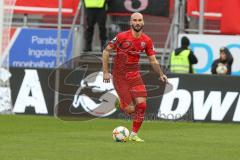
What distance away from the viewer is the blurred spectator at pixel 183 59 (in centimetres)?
2567

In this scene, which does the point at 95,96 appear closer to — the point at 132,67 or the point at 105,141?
the point at 132,67

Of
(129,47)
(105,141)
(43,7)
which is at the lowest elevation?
(105,141)

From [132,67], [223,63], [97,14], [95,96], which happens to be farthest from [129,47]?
[97,14]

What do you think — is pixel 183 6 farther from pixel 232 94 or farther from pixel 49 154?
pixel 49 154

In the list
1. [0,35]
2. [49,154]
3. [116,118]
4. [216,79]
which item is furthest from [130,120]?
[49,154]

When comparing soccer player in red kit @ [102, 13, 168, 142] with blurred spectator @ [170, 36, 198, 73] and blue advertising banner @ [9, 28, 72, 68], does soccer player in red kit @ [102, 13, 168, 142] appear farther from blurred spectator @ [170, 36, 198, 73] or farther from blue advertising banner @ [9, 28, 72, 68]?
blue advertising banner @ [9, 28, 72, 68]

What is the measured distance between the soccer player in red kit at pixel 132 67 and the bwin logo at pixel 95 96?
5.53 metres

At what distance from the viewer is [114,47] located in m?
18.7

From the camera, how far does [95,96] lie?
25219 mm

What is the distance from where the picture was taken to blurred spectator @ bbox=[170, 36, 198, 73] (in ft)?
84.2

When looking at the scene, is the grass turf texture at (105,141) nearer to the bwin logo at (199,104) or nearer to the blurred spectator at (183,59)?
the bwin logo at (199,104)

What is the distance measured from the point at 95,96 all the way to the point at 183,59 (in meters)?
2.55

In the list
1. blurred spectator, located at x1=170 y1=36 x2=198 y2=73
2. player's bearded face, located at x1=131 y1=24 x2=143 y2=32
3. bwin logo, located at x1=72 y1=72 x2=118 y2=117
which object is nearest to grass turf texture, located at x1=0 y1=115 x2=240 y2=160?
bwin logo, located at x1=72 y1=72 x2=118 y2=117

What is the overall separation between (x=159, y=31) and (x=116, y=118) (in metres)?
3.47
